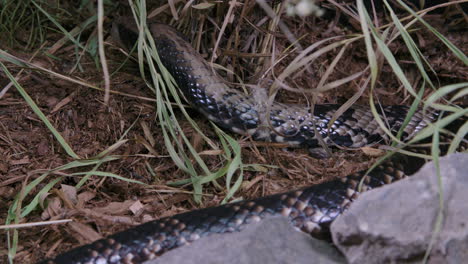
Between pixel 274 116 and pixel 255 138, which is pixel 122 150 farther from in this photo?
pixel 274 116

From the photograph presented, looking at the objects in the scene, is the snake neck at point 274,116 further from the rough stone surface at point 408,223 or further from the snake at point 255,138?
the rough stone surface at point 408,223

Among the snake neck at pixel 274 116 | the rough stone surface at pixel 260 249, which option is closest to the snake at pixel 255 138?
the snake neck at pixel 274 116

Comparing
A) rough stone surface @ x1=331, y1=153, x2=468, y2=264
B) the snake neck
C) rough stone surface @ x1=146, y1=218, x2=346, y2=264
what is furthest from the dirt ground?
rough stone surface @ x1=331, y1=153, x2=468, y2=264

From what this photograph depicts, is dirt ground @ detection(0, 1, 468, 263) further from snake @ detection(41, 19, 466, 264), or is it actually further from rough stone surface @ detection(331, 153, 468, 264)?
rough stone surface @ detection(331, 153, 468, 264)

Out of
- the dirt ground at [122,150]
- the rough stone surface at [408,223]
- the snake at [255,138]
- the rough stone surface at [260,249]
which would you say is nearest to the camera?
the rough stone surface at [408,223]

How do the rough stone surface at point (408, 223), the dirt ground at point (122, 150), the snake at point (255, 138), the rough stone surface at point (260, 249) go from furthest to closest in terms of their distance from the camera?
1. the dirt ground at point (122, 150)
2. the snake at point (255, 138)
3. the rough stone surface at point (260, 249)
4. the rough stone surface at point (408, 223)

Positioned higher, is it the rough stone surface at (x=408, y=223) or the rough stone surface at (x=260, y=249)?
the rough stone surface at (x=408, y=223)
